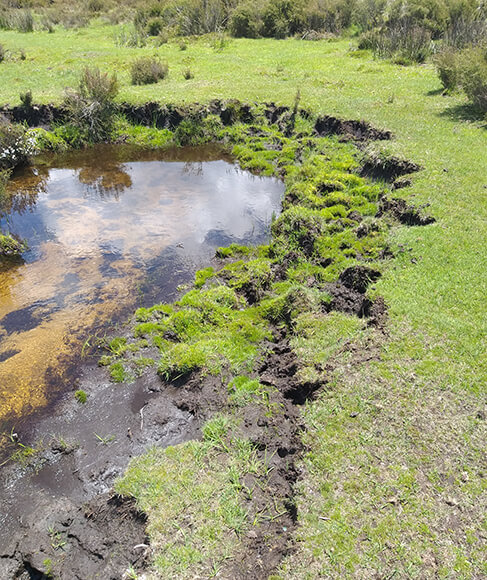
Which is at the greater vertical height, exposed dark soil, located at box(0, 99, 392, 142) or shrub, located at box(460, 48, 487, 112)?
shrub, located at box(460, 48, 487, 112)

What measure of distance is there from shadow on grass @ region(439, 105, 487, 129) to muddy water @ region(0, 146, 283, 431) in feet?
24.8

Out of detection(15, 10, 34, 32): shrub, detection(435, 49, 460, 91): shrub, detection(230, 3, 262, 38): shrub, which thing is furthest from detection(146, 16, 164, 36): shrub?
detection(435, 49, 460, 91): shrub

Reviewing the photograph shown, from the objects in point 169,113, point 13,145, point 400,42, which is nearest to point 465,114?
point 400,42

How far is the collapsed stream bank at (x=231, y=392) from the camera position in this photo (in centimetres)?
519

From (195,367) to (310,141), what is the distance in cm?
1253

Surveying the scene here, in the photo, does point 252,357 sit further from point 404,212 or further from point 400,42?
point 400,42

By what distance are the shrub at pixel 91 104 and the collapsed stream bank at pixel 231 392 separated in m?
10.1

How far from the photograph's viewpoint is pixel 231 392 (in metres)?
7.33

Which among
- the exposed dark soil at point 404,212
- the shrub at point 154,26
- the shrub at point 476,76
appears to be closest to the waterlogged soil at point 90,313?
the exposed dark soil at point 404,212

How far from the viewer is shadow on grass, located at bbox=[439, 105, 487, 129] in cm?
1589

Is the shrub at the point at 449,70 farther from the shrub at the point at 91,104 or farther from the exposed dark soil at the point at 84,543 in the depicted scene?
the exposed dark soil at the point at 84,543

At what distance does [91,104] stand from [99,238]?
941cm

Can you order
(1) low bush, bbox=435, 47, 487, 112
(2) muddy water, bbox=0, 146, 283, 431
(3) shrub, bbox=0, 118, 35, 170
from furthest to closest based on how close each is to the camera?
(3) shrub, bbox=0, 118, 35, 170 < (1) low bush, bbox=435, 47, 487, 112 < (2) muddy water, bbox=0, 146, 283, 431

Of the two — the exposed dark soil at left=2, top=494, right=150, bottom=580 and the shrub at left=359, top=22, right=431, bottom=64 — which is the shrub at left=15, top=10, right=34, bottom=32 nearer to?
the shrub at left=359, top=22, right=431, bottom=64
